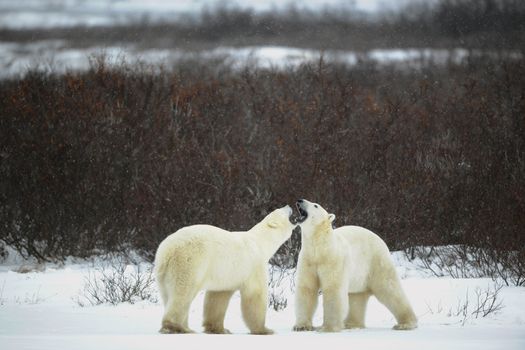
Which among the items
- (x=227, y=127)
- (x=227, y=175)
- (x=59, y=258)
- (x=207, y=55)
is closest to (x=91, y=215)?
(x=59, y=258)

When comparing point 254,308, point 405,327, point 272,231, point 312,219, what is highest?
point 312,219

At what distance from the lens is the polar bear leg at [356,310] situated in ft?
24.7

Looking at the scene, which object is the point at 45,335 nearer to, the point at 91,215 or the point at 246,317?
the point at 246,317

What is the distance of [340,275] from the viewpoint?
6910 millimetres

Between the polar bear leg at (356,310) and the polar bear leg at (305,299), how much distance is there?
1.99 ft

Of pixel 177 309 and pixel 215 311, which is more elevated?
pixel 177 309

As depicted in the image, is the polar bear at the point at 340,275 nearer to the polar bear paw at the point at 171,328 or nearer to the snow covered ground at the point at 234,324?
the snow covered ground at the point at 234,324

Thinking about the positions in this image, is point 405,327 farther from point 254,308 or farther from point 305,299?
point 254,308

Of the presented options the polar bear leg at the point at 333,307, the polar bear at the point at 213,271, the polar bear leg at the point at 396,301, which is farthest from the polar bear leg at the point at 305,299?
the polar bear leg at the point at 396,301

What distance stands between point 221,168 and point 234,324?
8281 mm

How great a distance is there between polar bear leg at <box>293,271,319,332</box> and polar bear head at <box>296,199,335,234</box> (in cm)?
39

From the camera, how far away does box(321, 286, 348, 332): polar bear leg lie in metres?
6.87

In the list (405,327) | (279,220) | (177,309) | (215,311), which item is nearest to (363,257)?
(405,327)

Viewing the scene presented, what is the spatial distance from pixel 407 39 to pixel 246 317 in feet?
162
